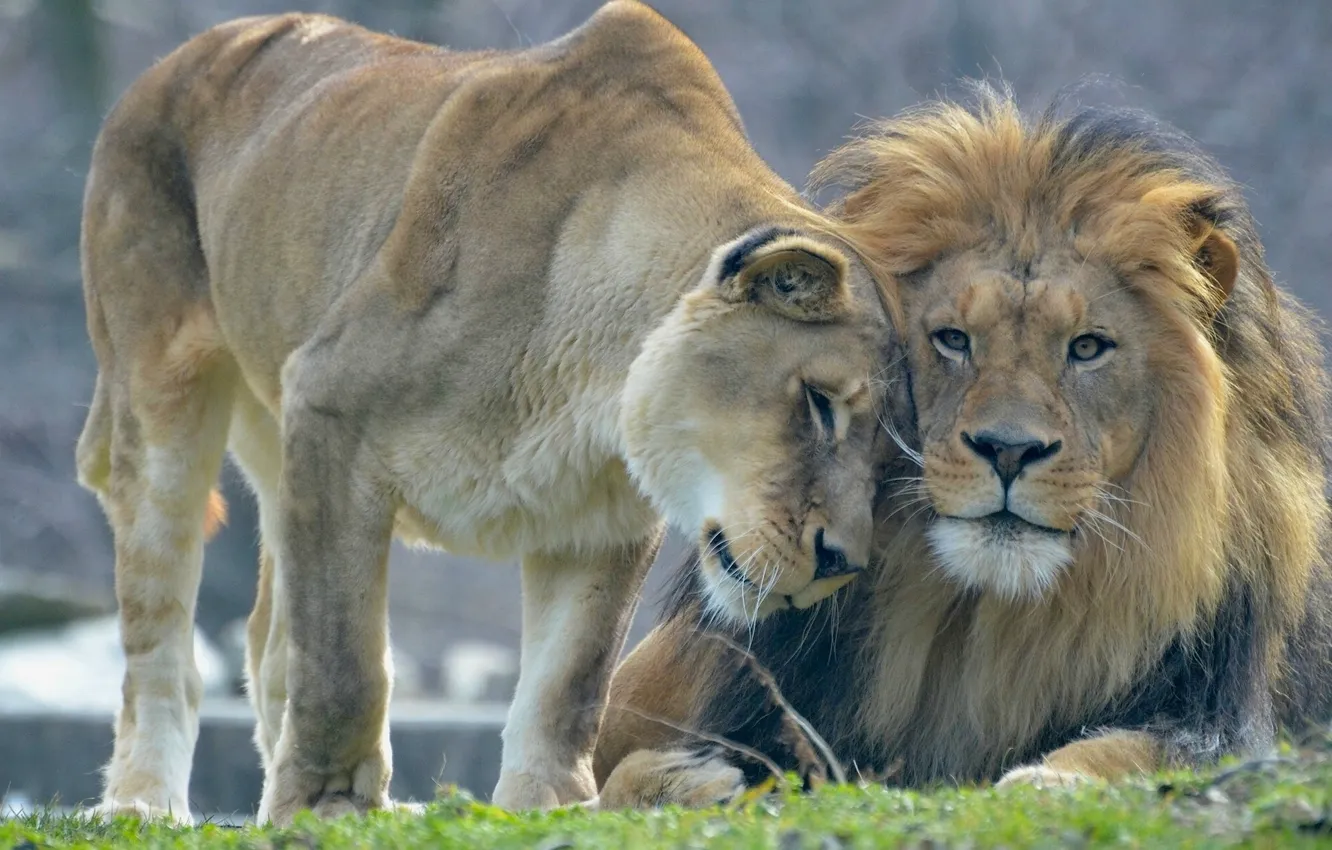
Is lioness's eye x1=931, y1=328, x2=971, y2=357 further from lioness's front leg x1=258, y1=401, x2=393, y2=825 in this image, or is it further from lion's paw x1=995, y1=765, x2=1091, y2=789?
lioness's front leg x1=258, y1=401, x2=393, y2=825

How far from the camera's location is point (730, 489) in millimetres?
3855

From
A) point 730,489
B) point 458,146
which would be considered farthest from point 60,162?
point 730,489

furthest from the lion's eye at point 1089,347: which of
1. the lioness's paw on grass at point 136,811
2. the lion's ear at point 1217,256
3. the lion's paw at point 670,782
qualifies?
the lioness's paw on grass at point 136,811

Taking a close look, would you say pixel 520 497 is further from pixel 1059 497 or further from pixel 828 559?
pixel 1059 497

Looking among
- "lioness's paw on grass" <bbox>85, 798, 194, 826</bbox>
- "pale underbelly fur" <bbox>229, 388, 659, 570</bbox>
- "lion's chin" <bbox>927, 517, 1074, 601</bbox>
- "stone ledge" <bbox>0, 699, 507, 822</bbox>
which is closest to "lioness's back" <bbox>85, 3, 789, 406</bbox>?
"pale underbelly fur" <bbox>229, 388, 659, 570</bbox>

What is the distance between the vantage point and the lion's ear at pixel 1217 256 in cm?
407

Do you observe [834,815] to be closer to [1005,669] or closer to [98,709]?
[1005,669]

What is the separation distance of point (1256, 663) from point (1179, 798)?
1.21m

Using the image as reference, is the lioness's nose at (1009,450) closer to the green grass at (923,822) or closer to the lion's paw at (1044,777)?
the lion's paw at (1044,777)

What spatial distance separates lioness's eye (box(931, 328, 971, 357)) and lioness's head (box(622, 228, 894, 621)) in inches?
4.2

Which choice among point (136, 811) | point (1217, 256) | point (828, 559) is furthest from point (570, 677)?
point (1217, 256)

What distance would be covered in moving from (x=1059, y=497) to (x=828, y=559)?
1.49 ft

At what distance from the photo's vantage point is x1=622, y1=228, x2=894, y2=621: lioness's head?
378 cm

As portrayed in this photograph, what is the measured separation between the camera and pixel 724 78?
11.9m
